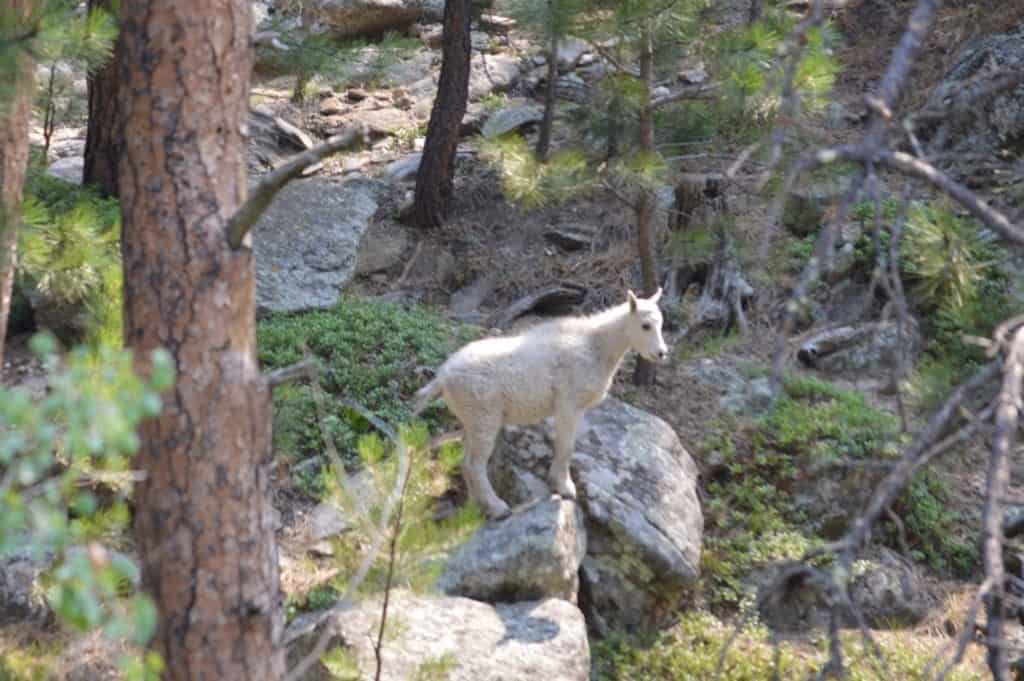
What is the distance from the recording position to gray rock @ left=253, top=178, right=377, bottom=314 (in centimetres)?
1191

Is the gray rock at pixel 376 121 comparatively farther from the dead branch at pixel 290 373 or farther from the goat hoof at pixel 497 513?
the dead branch at pixel 290 373

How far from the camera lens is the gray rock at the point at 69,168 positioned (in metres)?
13.6

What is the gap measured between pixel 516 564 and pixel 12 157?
13.5 ft

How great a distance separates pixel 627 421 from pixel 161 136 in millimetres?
5492

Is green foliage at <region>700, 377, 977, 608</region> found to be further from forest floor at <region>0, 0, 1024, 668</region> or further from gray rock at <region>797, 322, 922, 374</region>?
gray rock at <region>797, 322, 922, 374</region>

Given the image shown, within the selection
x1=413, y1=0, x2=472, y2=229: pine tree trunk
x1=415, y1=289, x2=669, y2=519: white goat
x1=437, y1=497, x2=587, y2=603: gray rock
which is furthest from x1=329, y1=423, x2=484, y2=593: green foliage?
x1=413, y1=0, x2=472, y2=229: pine tree trunk

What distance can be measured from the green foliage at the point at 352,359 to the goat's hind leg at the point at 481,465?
1494mm

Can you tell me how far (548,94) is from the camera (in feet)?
48.3

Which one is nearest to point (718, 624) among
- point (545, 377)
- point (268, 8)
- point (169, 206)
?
point (545, 377)

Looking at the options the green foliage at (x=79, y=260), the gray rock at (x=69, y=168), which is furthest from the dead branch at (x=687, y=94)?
the gray rock at (x=69, y=168)

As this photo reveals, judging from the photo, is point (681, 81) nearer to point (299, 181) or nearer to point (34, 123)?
point (299, 181)

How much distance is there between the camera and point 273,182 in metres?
4.57

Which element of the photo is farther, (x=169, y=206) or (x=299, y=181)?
(x=299, y=181)

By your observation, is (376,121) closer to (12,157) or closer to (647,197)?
(647,197)
